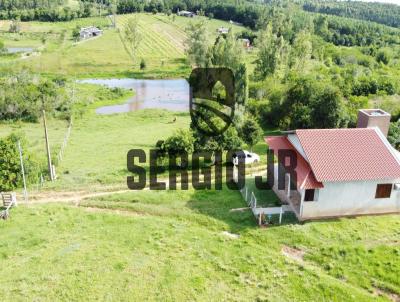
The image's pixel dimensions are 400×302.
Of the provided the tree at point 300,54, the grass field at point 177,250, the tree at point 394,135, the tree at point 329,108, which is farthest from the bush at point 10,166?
the tree at point 300,54

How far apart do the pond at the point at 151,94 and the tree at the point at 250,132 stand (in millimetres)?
25008

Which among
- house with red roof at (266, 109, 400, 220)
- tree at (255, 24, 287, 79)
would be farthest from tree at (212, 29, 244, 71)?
house with red roof at (266, 109, 400, 220)

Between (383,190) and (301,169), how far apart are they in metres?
Answer: 5.07

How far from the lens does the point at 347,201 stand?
997 inches

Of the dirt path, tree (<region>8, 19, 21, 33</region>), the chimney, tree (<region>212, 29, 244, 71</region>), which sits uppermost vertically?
tree (<region>8, 19, 21, 33</region>)

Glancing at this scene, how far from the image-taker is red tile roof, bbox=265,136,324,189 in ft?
79.8

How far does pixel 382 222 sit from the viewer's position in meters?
25.0

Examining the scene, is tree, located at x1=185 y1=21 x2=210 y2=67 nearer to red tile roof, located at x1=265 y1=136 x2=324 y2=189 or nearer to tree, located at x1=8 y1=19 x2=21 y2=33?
red tile roof, located at x1=265 y1=136 x2=324 y2=189

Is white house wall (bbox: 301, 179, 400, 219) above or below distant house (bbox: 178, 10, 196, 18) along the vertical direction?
below

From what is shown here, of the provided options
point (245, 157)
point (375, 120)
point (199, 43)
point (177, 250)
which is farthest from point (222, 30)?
point (177, 250)

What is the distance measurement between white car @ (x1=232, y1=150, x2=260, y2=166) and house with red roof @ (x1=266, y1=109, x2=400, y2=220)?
6286 mm

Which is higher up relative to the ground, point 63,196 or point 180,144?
point 180,144

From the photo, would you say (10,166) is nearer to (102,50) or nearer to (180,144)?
(180,144)

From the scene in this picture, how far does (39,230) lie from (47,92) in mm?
36580
